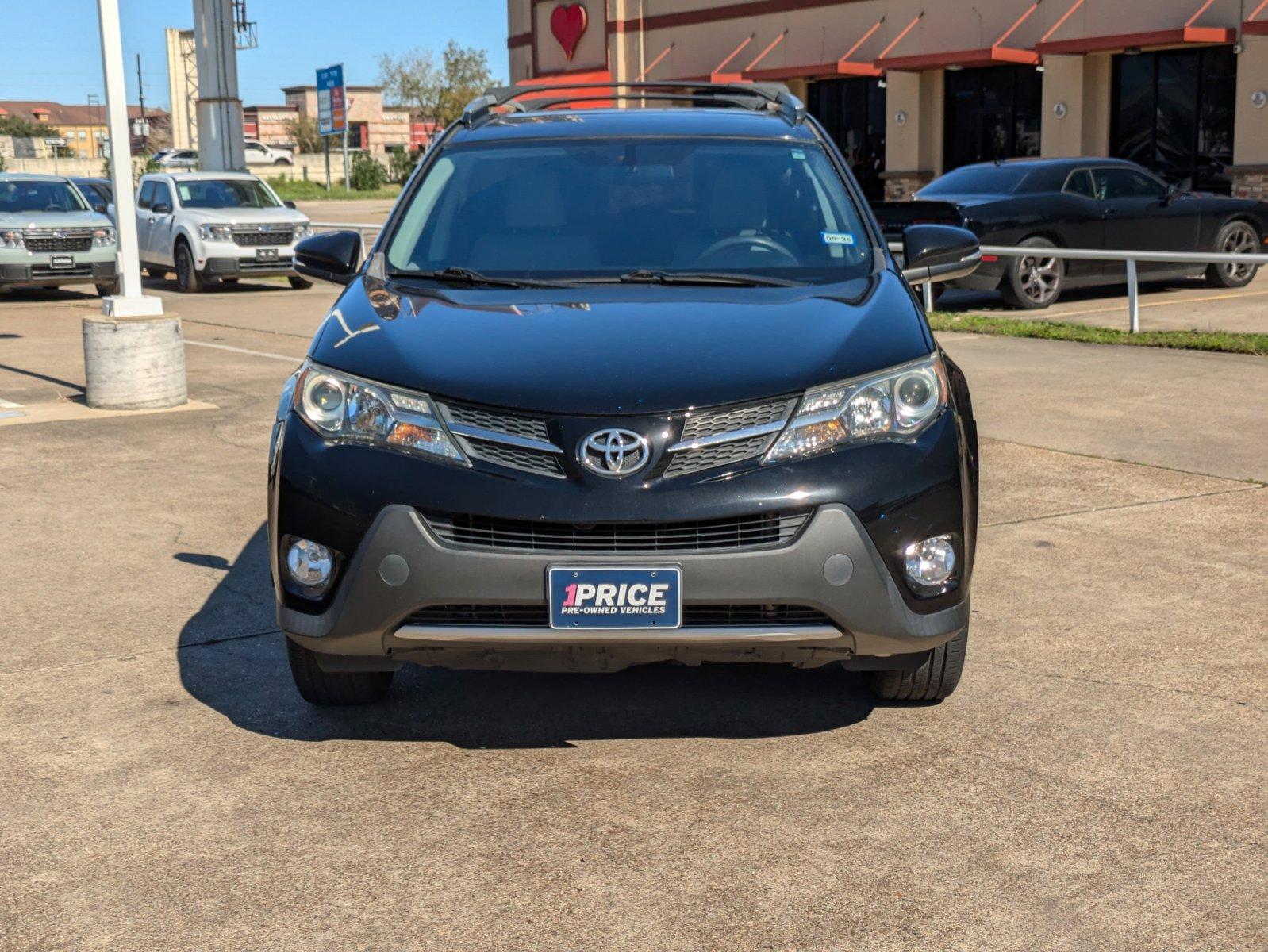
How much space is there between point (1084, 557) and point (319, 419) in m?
3.47

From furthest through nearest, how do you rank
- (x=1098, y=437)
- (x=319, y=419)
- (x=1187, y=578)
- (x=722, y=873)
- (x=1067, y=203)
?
(x=1067, y=203) → (x=1098, y=437) → (x=1187, y=578) → (x=319, y=419) → (x=722, y=873)

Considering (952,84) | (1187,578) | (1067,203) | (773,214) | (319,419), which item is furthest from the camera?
(952,84)

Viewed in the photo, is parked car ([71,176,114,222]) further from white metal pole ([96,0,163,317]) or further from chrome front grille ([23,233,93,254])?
white metal pole ([96,0,163,317])

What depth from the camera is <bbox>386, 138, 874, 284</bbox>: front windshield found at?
5027mm

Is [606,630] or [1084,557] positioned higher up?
[606,630]

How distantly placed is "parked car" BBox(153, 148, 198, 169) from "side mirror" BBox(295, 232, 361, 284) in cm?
5569

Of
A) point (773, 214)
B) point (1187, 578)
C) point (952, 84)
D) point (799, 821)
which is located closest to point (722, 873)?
point (799, 821)

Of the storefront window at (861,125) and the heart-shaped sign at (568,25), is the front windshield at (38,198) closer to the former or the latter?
the storefront window at (861,125)

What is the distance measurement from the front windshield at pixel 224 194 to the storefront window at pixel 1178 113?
51.2 ft

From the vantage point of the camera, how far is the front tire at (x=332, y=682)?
175 inches

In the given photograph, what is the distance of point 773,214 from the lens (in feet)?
17.2

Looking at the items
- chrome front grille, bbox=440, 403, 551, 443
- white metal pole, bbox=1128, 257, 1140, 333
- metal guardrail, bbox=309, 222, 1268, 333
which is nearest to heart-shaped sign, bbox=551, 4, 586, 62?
metal guardrail, bbox=309, 222, 1268, 333

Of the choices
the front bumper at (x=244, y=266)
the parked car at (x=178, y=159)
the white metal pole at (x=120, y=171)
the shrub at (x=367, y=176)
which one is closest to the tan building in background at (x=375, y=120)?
the parked car at (x=178, y=159)

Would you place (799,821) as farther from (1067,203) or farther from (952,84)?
(952,84)
